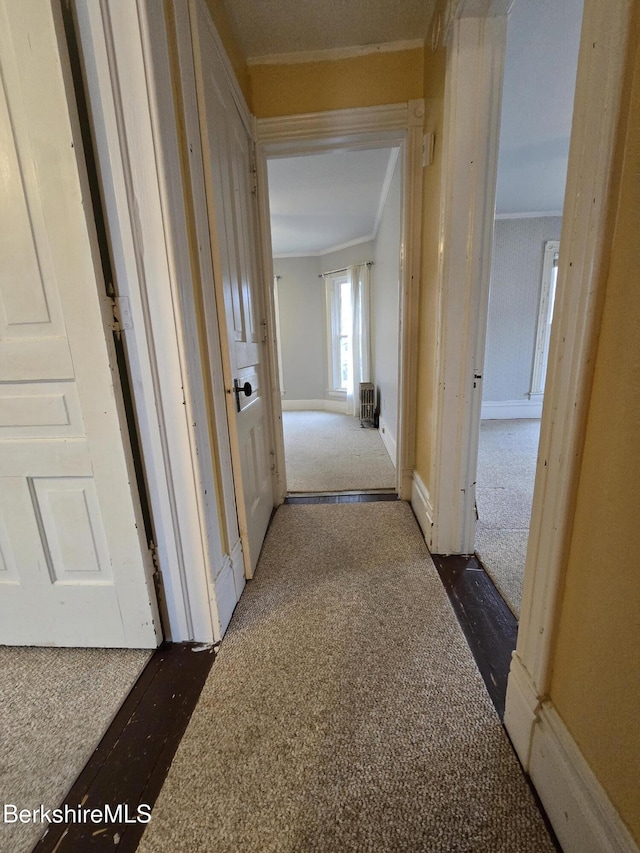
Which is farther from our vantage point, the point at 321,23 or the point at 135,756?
the point at 321,23

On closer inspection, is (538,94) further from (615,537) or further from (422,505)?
(615,537)

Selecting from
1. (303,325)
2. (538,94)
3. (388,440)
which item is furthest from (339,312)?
(538,94)

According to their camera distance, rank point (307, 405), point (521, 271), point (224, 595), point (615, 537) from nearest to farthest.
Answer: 1. point (615, 537)
2. point (224, 595)
3. point (521, 271)
4. point (307, 405)

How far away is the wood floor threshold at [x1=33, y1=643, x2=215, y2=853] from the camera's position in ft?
2.41

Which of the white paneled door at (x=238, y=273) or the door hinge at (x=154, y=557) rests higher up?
the white paneled door at (x=238, y=273)

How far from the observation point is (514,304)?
4.23m

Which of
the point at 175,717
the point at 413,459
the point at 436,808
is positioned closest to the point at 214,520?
the point at 175,717

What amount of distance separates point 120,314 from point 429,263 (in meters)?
1.48

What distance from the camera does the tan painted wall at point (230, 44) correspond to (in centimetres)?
135

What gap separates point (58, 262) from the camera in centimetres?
93

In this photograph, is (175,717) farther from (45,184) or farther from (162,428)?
(45,184)

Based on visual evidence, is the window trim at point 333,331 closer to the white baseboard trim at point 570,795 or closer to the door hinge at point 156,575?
the door hinge at point 156,575

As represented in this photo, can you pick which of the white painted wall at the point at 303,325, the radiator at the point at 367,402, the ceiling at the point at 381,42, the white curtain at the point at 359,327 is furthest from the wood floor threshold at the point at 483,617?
the white painted wall at the point at 303,325

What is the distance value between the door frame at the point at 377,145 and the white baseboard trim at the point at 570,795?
1.59m
